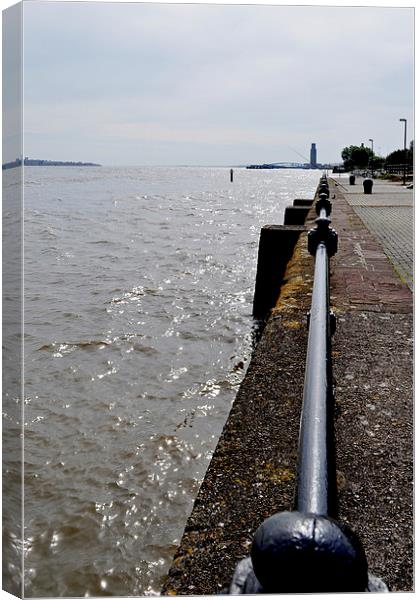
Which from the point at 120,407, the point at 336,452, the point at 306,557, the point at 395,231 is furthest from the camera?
the point at 395,231

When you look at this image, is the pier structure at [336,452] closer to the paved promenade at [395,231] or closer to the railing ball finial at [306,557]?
the railing ball finial at [306,557]

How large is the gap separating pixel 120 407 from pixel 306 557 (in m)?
3.49

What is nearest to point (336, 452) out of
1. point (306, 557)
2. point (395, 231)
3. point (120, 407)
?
point (306, 557)

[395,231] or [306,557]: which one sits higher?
[395,231]

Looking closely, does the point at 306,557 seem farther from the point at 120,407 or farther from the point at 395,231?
the point at 395,231

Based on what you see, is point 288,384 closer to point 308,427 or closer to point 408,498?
point 408,498

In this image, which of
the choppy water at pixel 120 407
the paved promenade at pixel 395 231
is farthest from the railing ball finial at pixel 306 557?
the paved promenade at pixel 395 231

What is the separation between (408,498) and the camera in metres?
1.46

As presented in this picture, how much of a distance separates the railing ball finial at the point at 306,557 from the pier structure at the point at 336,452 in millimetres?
14

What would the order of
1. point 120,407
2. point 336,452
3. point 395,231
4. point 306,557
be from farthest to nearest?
point 395,231 → point 120,407 → point 336,452 → point 306,557

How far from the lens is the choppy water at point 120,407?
8.38ft

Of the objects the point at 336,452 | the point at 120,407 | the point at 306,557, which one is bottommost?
the point at 120,407

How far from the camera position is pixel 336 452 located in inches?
64.6

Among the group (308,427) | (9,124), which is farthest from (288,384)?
(9,124)
